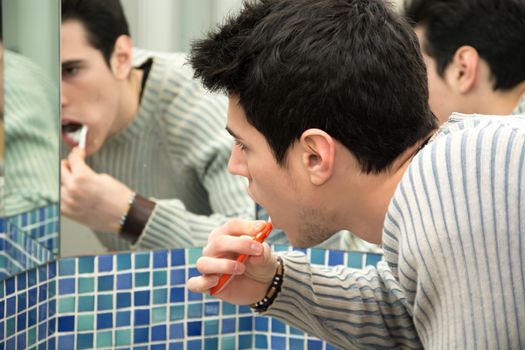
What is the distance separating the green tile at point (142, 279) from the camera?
152 centimetres

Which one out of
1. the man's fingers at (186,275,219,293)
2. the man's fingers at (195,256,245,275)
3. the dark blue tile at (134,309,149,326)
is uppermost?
the man's fingers at (195,256,245,275)

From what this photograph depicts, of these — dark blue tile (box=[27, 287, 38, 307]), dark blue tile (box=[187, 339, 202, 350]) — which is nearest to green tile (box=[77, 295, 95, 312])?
dark blue tile (box=[27, 287, 38, 307])

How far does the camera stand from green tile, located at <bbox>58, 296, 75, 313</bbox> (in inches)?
57.5

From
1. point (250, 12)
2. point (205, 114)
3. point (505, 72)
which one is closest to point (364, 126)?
point (250, 12)

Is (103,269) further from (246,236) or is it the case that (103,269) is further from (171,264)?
(246,236)

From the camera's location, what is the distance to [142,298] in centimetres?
153

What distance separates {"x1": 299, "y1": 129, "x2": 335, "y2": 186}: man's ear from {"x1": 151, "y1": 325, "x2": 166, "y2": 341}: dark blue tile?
22.0 inches

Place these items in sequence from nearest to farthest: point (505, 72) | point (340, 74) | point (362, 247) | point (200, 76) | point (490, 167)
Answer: point (490, 167), point (340, 74), point (200, 76), point (362, 247), point (505, 72)

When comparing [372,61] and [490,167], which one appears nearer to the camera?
[490,167]

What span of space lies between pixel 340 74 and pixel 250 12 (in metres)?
0.16

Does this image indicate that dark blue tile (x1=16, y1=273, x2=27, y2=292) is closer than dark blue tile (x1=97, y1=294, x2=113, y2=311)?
Yes

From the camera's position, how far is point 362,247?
1.63m

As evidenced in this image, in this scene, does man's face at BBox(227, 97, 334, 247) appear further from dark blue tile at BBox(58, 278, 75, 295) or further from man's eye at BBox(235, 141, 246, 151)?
dark blue tile at BBox(58, 278, 75, 295)

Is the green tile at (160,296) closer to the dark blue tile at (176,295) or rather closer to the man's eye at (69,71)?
the dark blue tile at (176,295)
